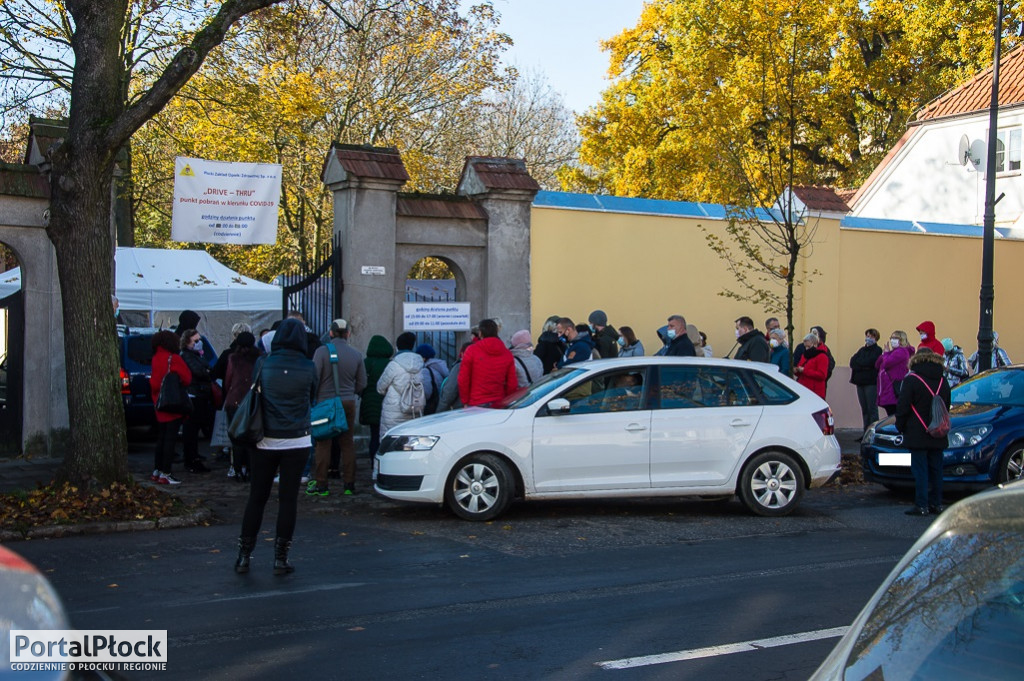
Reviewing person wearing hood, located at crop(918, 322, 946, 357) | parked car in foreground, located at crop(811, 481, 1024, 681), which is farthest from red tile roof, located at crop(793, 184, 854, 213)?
parked car in foreground, located at crop(811, 481, 1024, 681)

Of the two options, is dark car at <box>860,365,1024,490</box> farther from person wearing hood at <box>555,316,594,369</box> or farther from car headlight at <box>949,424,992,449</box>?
person wearing hood at <box>555,316,594,369</box>

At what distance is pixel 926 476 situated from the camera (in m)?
10.6

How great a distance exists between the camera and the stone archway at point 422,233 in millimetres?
14258

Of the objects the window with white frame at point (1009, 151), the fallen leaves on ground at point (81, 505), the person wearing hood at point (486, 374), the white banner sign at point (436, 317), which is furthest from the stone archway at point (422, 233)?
the window with white frame at point (1009, 151)

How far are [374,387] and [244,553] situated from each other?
14.8ft

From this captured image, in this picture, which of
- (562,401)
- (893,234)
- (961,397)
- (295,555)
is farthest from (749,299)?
(295,555)

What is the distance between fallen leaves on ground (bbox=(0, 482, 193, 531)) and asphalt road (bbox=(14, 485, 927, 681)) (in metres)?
0.40

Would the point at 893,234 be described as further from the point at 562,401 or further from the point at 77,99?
the point at 77,99

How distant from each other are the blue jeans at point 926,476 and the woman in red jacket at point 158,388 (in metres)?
7.93

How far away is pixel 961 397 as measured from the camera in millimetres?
12672

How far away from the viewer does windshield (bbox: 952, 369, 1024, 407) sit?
473 inches

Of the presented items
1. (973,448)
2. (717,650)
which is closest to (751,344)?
(973,448)

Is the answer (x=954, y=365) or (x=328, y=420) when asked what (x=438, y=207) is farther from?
(x=954, y=365)

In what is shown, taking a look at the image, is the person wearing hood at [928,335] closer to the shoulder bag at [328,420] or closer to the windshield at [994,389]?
the windshield at [994,389]
